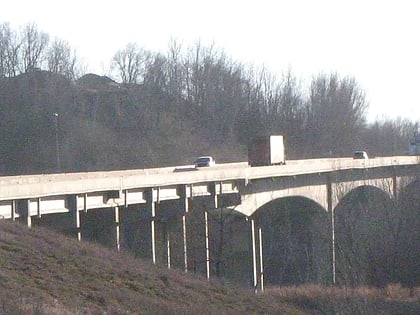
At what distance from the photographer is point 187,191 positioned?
41094 mm

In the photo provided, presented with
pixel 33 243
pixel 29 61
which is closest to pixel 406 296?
pixel 33 243

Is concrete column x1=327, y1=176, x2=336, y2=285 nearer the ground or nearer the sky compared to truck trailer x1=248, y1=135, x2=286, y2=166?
nearer the ground

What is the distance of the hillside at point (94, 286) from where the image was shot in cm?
1847

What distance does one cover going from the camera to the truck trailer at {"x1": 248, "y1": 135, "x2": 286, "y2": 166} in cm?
5853

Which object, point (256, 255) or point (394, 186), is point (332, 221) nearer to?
point (256, 255)

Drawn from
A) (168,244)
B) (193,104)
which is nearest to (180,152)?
(193,104)

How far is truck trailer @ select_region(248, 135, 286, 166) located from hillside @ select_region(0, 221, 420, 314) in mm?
28561

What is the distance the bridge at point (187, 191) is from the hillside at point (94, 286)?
137 inches

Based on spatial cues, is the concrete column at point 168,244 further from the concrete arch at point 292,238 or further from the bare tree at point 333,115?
the bare tree at point 333,115

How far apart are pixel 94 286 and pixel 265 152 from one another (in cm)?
3835

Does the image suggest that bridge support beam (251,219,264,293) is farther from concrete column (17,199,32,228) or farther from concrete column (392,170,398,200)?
concrete column (17,199,32,228)

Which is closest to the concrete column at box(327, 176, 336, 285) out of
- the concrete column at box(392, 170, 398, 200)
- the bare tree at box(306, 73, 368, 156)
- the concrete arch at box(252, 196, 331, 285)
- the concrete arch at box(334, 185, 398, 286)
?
the concrete arch at box(334, 185, 398, 286)

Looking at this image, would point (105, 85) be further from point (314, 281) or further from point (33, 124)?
point (314, 281)

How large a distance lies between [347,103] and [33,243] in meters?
89.7
